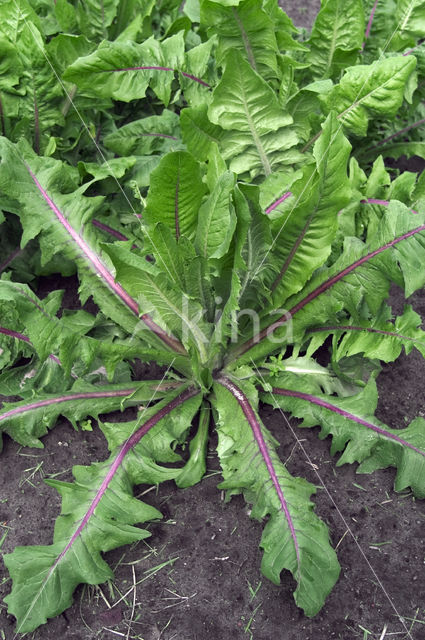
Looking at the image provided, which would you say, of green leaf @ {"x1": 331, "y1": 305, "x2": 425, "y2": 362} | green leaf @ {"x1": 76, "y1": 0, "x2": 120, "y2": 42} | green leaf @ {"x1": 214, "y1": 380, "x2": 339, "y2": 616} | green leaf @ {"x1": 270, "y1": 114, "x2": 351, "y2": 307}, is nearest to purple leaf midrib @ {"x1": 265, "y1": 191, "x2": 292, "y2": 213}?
green leaf @ {"x1": 270, "y1": 114, "x2": 351, "y2": 307}

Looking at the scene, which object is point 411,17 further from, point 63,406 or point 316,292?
point 63,406

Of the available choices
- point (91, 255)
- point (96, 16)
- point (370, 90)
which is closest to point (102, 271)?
point (91, 255)

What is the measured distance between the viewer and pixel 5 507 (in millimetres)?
1785

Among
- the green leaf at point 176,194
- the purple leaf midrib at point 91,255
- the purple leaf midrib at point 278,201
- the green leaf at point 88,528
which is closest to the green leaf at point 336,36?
the purple leaf midrib at point 278,201

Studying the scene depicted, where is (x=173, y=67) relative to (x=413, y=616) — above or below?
above

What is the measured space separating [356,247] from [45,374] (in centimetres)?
104

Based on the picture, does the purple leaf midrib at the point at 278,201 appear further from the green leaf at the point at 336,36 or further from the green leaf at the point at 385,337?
the green leaf at the point at 336,36

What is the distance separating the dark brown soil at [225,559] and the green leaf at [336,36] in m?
1.35

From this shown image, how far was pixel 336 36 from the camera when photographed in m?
2.29

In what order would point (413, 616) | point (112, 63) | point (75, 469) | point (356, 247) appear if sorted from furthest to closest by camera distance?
1. point (112, 63)
2. point (356, 247)
3. point (75, 469)
4. point (413, 616)

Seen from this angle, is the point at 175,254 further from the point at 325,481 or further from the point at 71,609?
the point at 71,609

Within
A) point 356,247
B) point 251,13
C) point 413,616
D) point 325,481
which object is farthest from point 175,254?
point 413,616

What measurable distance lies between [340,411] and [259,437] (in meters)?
0.26

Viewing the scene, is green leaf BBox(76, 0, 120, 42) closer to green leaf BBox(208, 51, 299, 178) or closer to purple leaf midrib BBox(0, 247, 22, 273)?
green leaf BBox(208, 51, 299, 178)
